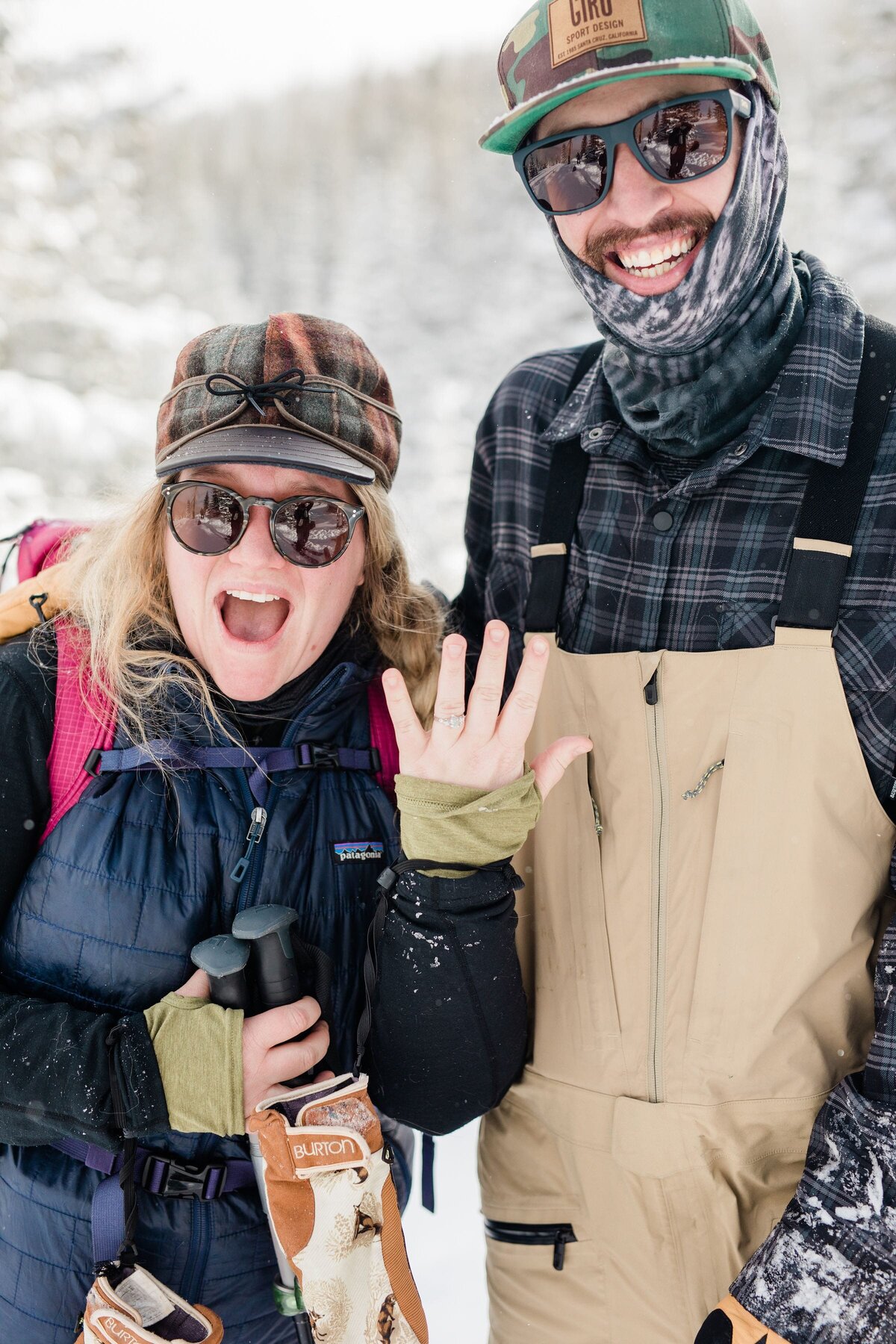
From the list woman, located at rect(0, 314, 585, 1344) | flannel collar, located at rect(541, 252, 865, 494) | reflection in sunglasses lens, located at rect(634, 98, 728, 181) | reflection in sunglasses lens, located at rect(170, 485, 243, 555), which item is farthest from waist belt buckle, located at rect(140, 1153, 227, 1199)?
reflection in sunglasses lens, located at rect(634, 98, 728, 181)

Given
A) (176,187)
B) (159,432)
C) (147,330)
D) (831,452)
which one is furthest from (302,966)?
(176,187)

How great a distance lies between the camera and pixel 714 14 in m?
1.56

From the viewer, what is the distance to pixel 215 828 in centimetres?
167

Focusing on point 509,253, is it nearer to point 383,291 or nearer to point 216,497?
point 383,291

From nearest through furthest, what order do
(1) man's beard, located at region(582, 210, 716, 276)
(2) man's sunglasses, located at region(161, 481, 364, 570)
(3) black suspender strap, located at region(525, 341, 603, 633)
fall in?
(1) man's beard, located at region(582, 210, 716, 276) < (2) man's sunglasses, located at region(161, 481, 364, 570) < (3) black suspender strap, located at region(525, 341, 603, 633)

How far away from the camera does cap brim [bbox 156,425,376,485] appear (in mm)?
1633

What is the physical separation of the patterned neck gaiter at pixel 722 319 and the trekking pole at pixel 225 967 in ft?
3.76

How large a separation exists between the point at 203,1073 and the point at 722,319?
1.50 metres

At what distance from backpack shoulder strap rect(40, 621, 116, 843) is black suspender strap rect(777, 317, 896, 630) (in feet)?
3.83

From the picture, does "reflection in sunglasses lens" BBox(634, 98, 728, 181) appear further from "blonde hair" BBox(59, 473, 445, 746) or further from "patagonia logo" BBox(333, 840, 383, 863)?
"patagonia logo" BBox(333, 840, 383, 863)

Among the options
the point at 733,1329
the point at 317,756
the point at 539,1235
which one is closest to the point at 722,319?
the point at 317,756

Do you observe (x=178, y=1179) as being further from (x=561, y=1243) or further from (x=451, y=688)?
(x=451, y=688)

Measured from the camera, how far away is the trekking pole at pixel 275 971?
151 cm

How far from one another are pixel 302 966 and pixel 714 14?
174 centimetres
